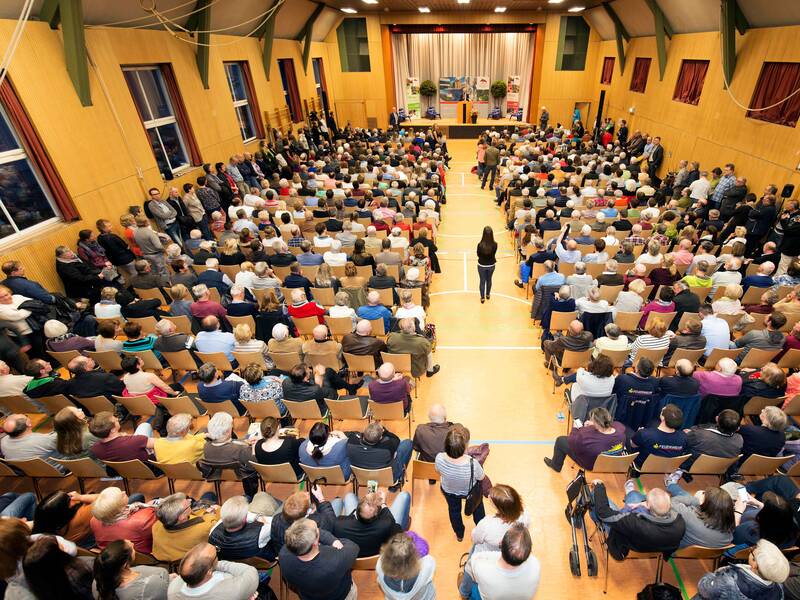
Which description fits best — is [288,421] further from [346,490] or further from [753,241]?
[753,241]

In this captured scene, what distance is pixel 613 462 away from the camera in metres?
3.99

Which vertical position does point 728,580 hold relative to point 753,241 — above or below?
above

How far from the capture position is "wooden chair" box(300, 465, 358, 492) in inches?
157

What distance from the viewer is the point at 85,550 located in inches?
133

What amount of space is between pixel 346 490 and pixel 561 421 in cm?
301

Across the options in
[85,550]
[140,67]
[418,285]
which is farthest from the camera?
[140,67]

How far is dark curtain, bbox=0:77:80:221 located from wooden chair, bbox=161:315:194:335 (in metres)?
4.20

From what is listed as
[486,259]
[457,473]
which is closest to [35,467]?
[457,473]

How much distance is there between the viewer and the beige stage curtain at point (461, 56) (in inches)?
975

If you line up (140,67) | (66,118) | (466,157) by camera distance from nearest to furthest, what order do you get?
(66,118)
(140,67)
(466,157)

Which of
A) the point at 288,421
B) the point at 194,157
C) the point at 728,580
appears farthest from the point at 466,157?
the point at 728,580

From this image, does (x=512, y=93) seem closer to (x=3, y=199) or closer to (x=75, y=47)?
(x=75, y=47)

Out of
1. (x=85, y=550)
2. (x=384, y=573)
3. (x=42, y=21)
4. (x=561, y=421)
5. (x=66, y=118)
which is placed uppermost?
(x=42, y=21)

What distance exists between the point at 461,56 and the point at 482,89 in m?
2.35
